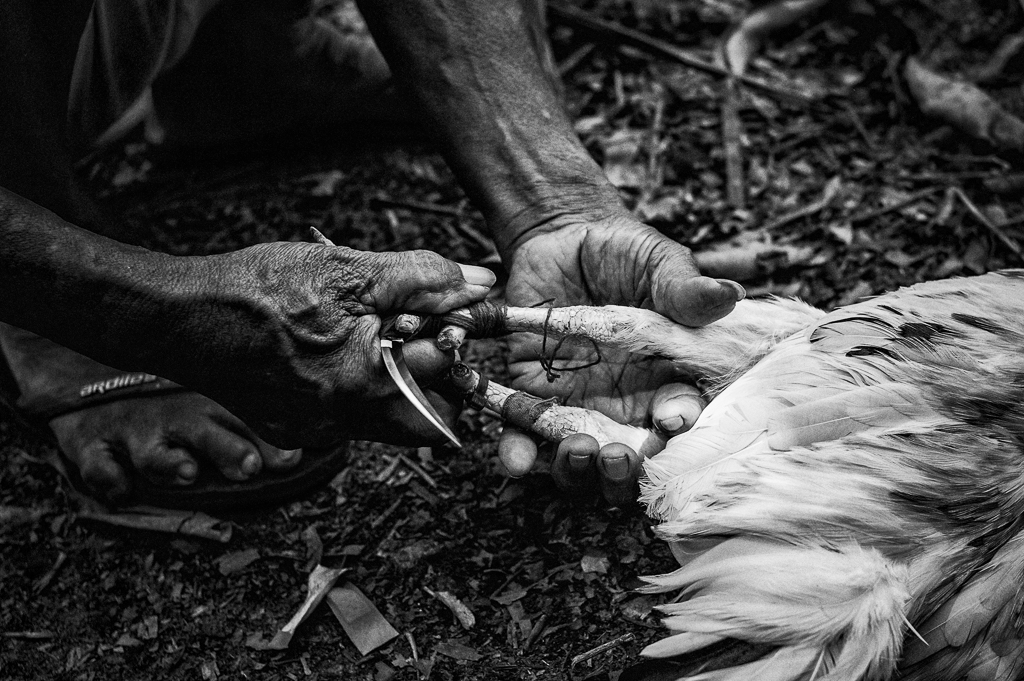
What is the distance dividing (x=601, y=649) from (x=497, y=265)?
1466mm

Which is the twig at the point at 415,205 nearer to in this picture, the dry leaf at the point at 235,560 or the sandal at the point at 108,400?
the sandal at the point at 108,400

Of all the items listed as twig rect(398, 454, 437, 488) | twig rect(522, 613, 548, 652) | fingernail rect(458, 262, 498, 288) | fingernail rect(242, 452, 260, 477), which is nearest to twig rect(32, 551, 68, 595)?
fingernail rect(242, 452, 260, 477)

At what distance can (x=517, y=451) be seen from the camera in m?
2.20

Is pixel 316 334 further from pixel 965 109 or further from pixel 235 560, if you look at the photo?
pixel 965 109

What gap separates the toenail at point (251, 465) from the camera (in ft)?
8.09

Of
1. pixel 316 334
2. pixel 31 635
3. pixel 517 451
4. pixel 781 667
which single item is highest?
pixel 316 334

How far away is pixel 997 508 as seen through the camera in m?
1.85

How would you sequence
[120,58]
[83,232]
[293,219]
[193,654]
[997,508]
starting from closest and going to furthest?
[997,508]
[83,232]
[193,654]
[120,58]
[293,219]

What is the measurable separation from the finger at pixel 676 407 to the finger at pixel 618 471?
13cm

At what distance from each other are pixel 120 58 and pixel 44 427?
1.16 m

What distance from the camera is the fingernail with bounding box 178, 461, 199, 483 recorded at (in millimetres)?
2482

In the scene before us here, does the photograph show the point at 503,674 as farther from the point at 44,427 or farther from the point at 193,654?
the point at 44,427

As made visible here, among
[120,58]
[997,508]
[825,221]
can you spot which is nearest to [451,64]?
[120,58]

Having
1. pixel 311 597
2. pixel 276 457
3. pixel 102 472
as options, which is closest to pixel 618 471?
pixel 311 597
